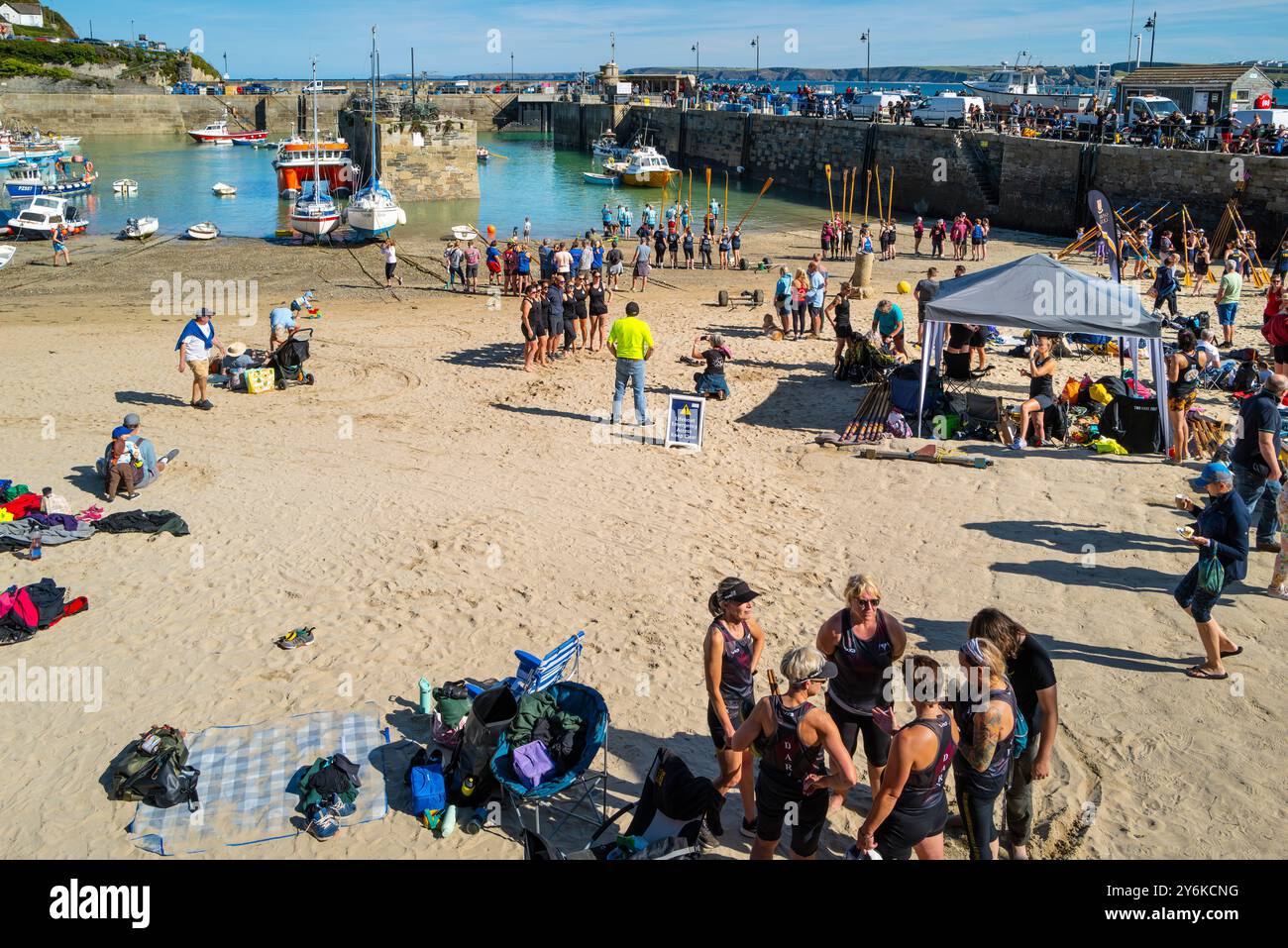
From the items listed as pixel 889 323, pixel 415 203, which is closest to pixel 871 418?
pixel 889 323

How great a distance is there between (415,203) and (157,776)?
40451 mm

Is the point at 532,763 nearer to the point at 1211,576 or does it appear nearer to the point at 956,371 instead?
the point at 1211,576

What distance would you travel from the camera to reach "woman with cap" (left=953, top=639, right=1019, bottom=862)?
447 centimetres

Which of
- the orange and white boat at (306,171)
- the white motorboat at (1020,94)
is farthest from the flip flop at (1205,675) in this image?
the white motorboat at (1020,94)

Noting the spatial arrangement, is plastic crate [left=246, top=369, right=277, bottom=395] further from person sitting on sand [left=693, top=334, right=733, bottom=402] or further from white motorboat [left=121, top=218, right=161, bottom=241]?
white motorboat [left=121, top=218, right=161, bottom=241]

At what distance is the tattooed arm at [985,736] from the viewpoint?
4.45 m

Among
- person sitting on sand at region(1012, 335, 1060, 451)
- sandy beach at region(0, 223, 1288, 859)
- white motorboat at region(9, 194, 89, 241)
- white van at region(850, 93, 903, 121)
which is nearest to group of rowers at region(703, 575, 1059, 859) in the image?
sandy beach at region(0, 223, 1288, 859)

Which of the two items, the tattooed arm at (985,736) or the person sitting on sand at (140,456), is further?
the person sitting on sand at (140,456)

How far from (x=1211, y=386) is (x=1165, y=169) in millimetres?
19324

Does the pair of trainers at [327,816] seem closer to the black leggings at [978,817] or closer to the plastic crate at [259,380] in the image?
the black leggings at [978,817]

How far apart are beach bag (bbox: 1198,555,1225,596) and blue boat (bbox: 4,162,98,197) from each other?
40608 mm

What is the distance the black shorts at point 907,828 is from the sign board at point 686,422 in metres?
7.51
